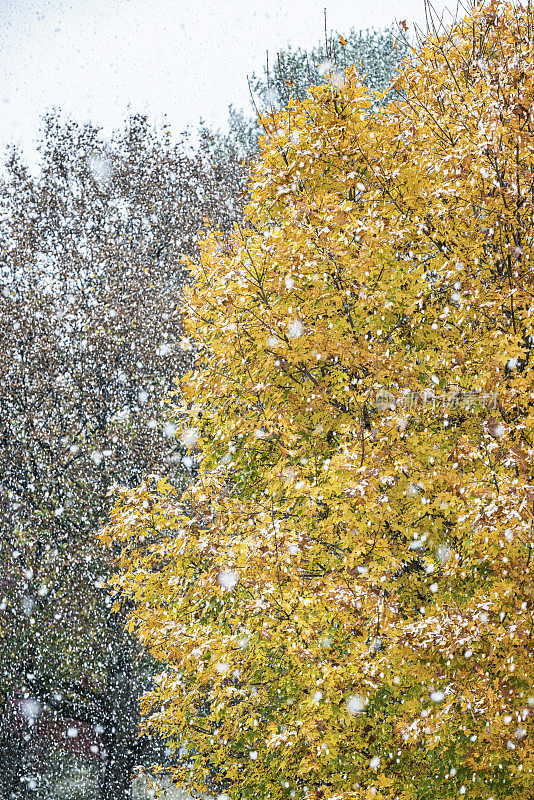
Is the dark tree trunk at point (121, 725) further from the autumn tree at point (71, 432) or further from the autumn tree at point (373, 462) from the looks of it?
the autumn tree at point (373, 462)

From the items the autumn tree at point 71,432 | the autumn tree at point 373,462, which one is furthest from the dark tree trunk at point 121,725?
the autumn tree at point 373,462

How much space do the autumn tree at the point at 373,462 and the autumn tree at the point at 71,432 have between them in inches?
262

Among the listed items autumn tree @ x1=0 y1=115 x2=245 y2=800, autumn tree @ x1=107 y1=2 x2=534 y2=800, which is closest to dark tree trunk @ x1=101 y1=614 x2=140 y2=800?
autumn tree @ x1=0 y1=115 x2=245 y2=800

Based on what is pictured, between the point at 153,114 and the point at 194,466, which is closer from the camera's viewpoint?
the point at 194,466

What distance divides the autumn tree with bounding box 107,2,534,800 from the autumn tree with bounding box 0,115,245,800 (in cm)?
664

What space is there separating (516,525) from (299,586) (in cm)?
180

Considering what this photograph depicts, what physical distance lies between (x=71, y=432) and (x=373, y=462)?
10.1 meters

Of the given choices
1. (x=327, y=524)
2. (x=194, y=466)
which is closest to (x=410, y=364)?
(x=327, y=524)

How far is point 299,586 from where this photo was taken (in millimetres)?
5785

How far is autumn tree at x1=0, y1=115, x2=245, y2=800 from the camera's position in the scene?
13766 millimetres

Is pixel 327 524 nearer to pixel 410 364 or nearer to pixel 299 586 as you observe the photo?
pixel 299 586

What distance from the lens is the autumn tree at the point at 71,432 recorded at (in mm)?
13766

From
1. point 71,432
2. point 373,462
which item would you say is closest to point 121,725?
point 71,432

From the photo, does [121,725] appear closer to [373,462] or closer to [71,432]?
[71,432]
